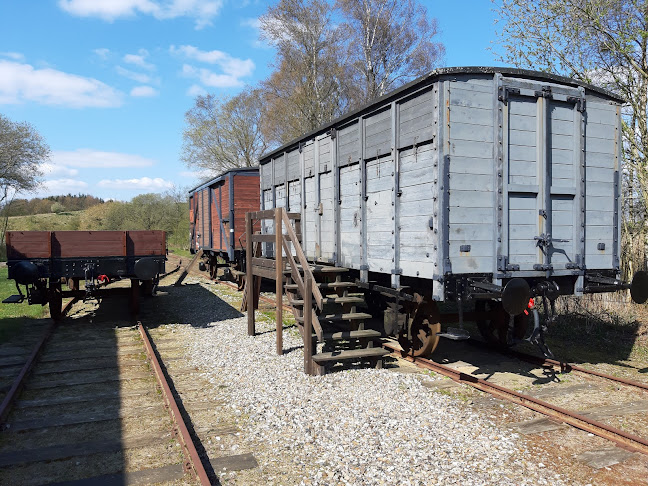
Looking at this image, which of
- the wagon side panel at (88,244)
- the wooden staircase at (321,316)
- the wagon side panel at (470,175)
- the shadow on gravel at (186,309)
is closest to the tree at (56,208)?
the shadow on gravel at (186,309)

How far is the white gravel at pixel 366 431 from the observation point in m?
3.64

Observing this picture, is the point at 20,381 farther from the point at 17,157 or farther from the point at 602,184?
the point at 17,157

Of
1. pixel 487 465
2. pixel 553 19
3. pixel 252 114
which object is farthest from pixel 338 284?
pixel 252 114

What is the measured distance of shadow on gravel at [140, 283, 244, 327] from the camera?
10.1m

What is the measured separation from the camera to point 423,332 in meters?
6.70

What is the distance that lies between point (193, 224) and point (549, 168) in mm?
18041

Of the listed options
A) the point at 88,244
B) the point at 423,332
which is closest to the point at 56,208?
the point at 88,244

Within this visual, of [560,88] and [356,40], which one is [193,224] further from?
[560,88]

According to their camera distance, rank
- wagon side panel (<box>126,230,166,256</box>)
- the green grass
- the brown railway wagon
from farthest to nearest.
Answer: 1. the brown railway wagon
2. wagon side panel (<box>126,230,166,256</box>)
3. the green grass

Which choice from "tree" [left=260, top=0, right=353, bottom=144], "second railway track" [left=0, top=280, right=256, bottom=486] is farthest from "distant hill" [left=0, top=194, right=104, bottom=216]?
"second railway track" [left=0, top=280, right=256, bottom=486]

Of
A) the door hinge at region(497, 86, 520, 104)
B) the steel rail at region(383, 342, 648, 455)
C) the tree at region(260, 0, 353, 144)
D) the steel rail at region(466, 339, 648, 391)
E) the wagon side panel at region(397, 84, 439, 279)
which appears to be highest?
the tree at region(260, 0, 353, 144)

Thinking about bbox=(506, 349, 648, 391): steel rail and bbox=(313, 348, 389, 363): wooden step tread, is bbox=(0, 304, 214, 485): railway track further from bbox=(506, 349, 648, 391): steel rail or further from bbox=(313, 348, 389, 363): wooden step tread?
bbox=(506, 349, 648, 391): steel rail

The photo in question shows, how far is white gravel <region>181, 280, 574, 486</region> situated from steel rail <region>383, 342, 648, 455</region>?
0.50 meters

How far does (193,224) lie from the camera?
21.8 meters
